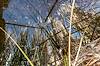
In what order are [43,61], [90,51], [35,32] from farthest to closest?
[35,32], [43,61], [90,51]

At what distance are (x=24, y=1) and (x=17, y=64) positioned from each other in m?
0.55

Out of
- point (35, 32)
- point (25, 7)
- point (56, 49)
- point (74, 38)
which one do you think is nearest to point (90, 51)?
point (56, 49)

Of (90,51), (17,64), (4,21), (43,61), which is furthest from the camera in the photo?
(4,21)

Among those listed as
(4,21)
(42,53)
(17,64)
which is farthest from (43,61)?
(4,21)

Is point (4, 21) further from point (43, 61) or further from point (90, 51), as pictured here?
point (90, 51)

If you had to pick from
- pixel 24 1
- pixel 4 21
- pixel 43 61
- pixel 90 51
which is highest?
pixel 24 1

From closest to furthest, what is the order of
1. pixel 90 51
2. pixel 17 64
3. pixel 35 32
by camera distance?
1. pixel 90 51
2. pixel 17 64
3. pixel 35 32

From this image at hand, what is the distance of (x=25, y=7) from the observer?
7.08ft

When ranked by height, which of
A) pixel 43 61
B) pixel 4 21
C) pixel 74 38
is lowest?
pixel 43 61

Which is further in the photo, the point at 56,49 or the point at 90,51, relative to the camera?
the point at 56,49

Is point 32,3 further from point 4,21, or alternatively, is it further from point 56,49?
point 56,49

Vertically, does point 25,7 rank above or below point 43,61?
above

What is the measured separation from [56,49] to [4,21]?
0.65m

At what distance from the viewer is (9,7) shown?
2186 mm
